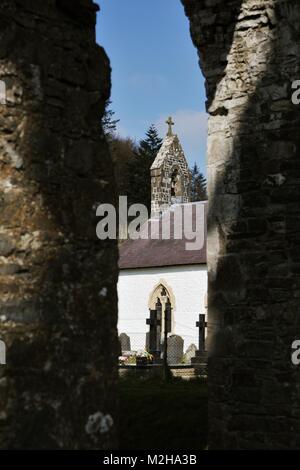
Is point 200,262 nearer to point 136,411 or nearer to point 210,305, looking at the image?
point 136,411

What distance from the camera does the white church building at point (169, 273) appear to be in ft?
85.9

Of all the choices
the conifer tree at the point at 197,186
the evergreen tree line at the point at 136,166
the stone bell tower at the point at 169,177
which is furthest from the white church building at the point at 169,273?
the conifer tree at the point at 197,186

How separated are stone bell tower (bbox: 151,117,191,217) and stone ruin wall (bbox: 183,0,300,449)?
86.5ft

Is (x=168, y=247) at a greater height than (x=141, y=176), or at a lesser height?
lesser

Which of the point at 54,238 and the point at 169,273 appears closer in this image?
the point at 54,238

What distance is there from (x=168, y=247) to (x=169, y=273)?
5.18 feet

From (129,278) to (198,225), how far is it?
366 cm

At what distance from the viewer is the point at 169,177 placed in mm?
34844

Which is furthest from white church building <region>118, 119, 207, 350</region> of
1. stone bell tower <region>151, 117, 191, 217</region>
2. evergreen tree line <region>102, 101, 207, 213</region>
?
evergreen tree line <region>102, 101, 207, 213</region>

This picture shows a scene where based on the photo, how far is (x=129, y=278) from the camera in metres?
28.7

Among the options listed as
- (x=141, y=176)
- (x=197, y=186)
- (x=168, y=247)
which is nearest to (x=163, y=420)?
(x=168, y=247)

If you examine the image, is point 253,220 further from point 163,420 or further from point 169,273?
point 169,273

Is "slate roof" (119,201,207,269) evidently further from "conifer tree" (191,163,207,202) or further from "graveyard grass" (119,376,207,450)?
"conifer tree" (191,163,207,202)
